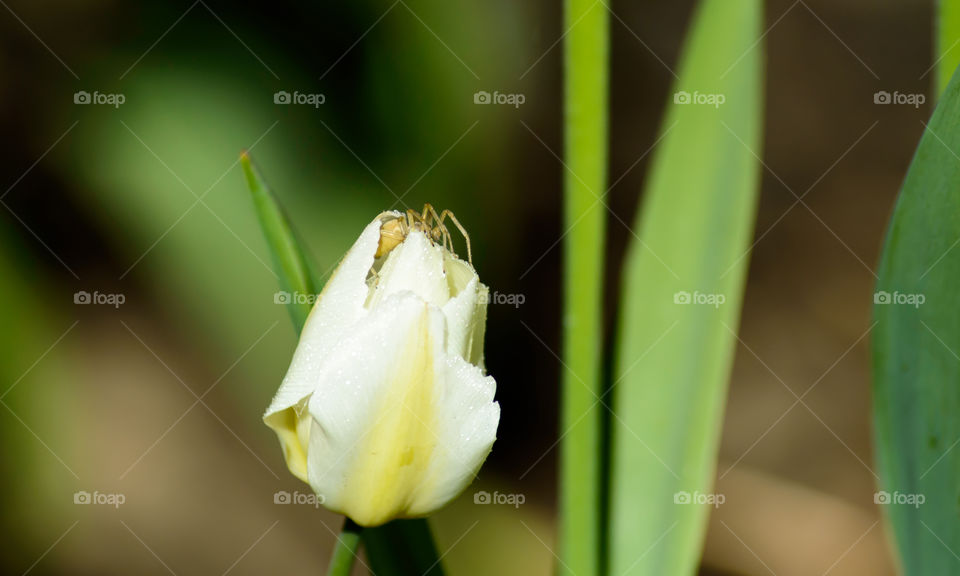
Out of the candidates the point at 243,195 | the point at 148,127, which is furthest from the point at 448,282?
the point at 148,127

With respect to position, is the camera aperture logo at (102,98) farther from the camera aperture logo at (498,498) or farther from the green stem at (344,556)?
the green stem at (344,556)

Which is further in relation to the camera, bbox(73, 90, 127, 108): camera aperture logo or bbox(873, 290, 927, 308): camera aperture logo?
bbox(73, 90, 127, 108): camera aperture logo

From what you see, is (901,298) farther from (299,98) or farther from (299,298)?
(299,98)

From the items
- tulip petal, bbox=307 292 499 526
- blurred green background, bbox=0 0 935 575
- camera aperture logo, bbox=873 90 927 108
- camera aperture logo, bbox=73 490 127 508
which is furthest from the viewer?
camera aperture logo, bbox=873 90 927 108

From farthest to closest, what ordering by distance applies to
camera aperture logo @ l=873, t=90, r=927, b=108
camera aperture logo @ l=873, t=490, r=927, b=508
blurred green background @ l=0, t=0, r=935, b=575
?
1. camera aperture logo @ l=873, t=90, r=927, b=108
2. blurred green background @ l=0, t=0, r=935, b=575
3. camera aperture logo @ l=873, t=490, r=927, b=508

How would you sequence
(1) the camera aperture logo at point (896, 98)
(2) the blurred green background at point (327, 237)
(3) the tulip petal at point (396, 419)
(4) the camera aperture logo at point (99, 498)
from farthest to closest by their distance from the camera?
(1) the camera aperture logo at point (896, 98) → (4) the camera aperture logo at point (99, 498) → (2) the blurred green background at point (327, 237) → (3) the tulip petal at point (396, 419)

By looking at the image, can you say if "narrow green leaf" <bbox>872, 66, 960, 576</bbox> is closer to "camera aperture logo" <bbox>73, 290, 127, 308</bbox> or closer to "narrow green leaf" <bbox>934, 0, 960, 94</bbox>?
"narrow green leaf" <bbox>934, 0, 960, 94</bbox>

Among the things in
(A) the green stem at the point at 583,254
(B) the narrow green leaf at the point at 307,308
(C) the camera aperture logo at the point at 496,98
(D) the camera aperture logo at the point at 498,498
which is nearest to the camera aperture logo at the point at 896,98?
(C) the camera aperture logo at the point at 496,98

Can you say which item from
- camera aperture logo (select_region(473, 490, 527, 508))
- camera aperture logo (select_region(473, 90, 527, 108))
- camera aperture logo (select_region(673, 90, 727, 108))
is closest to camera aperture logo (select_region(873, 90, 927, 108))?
camera aperture logo (select_region(473, 90, 527, 108))
